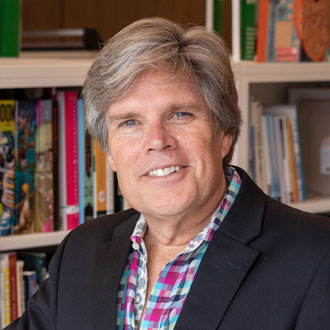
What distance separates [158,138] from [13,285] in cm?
91

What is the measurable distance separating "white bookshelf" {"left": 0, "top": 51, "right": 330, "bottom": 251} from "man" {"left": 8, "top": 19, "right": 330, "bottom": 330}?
19.3 inches

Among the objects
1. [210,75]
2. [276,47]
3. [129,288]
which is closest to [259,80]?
[276,47]

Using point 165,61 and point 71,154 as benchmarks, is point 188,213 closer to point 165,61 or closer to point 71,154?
point 165,61

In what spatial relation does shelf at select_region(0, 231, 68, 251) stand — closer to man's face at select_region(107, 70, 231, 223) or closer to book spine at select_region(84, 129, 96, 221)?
book spine at select_region(84, 129, 96, 221)

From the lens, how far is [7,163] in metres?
2.05

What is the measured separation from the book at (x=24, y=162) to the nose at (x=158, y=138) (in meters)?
0.75

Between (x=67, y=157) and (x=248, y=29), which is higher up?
(x=248, y=29)

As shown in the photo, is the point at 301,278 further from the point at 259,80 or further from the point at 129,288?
the point at 259,80

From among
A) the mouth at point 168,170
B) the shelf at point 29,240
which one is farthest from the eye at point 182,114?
the shelf at point 29,240

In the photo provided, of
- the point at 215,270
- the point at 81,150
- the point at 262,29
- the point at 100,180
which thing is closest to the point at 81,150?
the point at 81,150

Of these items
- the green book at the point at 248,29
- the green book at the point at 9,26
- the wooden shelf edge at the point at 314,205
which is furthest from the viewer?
the wooden shelf edge at the point at 314,205

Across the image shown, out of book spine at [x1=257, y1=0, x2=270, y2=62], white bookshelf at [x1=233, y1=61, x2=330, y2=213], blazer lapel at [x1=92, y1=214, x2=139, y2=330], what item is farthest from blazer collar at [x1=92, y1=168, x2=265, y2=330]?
book spine at [x1=257, y1=0, x2=270, y2=62]

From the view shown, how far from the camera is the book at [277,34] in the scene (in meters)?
2.37

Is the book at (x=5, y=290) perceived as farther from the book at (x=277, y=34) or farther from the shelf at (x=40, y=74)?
the book at (x=277, y=34)
